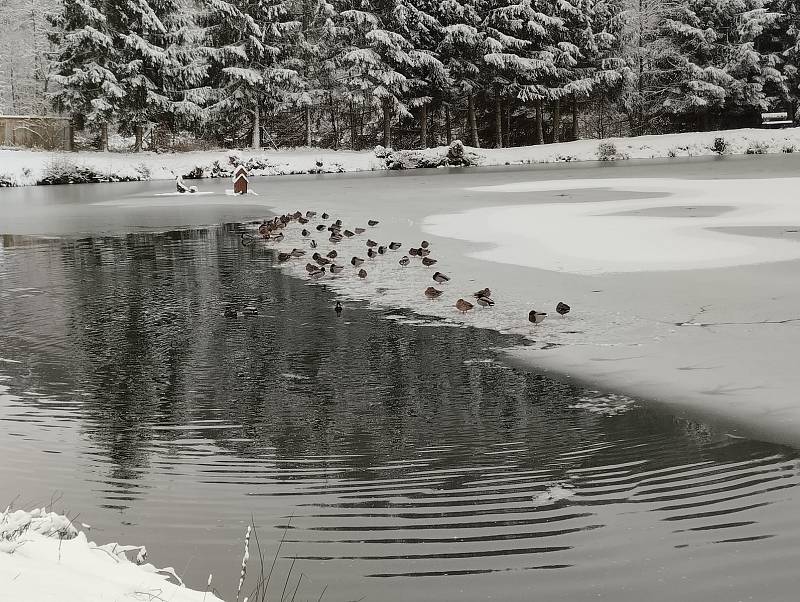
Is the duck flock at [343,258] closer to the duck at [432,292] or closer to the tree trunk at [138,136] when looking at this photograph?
the duck at [432,292]

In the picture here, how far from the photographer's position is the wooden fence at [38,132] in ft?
173

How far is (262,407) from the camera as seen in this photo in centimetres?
726

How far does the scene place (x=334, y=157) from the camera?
52250 mm

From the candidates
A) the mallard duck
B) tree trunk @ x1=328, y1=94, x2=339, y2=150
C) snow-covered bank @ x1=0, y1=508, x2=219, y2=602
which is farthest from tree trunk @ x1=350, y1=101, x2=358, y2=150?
snow-covered bank @ x1=0, y1=508, x2=219, y2=602

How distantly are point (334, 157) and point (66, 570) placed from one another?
162ft

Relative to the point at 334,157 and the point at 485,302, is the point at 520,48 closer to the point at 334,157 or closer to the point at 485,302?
the point at 334,157

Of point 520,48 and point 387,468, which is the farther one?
point 520,48

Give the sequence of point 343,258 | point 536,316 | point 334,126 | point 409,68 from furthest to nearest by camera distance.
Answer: point 334,126 → point 409,68 → point 343,258 → point 536,316

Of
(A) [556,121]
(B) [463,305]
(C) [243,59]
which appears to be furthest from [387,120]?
(B) [463,305]

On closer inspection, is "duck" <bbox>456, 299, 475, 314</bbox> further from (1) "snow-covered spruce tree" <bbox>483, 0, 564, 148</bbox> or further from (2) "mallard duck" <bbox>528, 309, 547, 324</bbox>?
(1) "snow-covered spruce tree" <bbox>483, 0, 564, 148</bbox>

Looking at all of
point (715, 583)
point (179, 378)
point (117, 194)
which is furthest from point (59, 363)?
point (117, 194)

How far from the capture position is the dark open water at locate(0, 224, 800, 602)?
442cm

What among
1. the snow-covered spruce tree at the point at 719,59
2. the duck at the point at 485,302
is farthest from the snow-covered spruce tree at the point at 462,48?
the duck at the point at 485,302

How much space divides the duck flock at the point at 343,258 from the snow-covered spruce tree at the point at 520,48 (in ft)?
119
